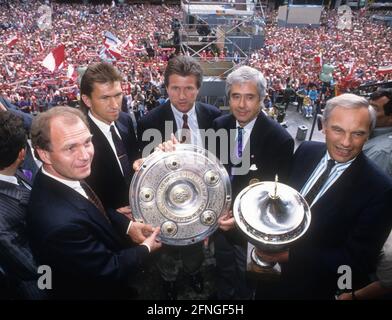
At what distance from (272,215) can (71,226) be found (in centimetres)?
129

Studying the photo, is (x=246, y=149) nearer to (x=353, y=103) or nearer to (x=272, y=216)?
(x=353, y=103)

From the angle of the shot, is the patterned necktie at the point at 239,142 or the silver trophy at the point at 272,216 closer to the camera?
the silver trophy at the point at 272,216

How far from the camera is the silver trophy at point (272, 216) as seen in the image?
1.90 meters

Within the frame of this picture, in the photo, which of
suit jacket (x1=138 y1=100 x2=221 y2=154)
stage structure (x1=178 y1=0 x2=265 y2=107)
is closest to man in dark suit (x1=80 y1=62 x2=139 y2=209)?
suit jacket (x1=138 y1=100 x2=221 y2=154)

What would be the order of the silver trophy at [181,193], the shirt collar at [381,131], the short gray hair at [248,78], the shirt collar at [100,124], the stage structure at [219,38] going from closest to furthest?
the silver trophy at [181,193] → the short gray hair at [248,78] → the shirt collar at [100,124] → the shirt collar at [381,131] → the stage structure at [219,38]

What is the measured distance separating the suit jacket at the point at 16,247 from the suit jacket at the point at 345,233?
6.44 ft

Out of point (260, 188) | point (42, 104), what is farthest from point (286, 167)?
point (42, 104)

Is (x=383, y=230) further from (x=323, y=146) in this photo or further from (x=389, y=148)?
(x=389, y=148)

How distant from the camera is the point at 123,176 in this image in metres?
3.12

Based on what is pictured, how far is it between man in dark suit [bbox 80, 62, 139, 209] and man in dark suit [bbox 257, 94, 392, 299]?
1560mm

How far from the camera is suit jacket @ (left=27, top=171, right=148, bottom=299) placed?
2002 mm

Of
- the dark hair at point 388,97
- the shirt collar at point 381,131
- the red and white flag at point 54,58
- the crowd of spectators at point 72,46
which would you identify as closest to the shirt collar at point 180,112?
the shirt collar at point 381,131

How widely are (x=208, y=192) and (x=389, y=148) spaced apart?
2.61 metres

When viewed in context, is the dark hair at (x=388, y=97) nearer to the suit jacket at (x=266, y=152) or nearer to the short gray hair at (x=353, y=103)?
the suit jacket at (x=266, y=152)
